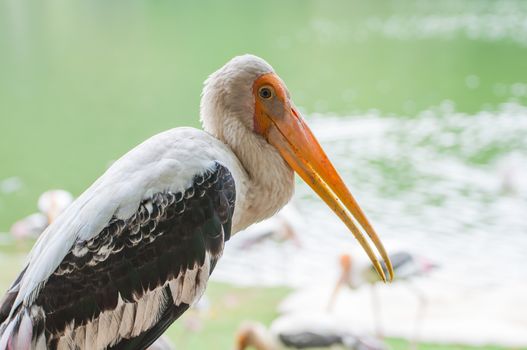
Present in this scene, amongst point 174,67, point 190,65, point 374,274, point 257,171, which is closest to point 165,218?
point 257,171

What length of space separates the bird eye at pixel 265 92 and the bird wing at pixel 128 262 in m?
0.17

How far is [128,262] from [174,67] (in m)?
9.83

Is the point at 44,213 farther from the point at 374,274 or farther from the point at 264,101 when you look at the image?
the point at 264,101

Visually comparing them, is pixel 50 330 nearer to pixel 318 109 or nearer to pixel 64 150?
pixel 64 150

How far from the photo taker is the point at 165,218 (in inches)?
55.9

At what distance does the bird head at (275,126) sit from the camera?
1.55 metres

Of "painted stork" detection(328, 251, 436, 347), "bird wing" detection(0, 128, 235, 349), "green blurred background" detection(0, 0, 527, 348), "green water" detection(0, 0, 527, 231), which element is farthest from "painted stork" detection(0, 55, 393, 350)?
"green water" detection(0, 0, 527, 231)

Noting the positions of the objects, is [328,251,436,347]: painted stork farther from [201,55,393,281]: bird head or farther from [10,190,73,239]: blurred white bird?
[201,55,393,281]: bird head

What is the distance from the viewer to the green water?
25.1 ft

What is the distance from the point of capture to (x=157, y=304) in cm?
147

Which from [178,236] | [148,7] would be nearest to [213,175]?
[178,236]

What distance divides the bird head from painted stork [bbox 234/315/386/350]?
1.60m

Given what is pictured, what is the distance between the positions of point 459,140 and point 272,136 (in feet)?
20.9

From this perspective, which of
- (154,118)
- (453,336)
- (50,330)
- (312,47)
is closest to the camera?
(50,330)
